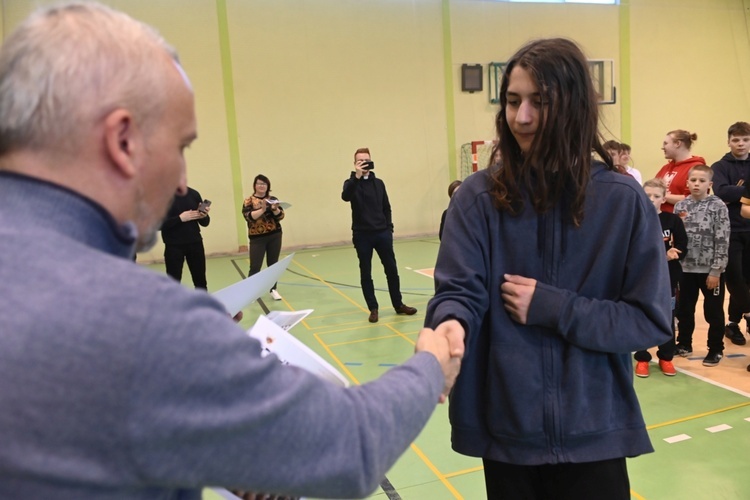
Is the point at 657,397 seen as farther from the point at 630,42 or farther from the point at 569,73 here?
the point at 630,42

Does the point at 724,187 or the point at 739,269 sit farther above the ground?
the point at 724,187

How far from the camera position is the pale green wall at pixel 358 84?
1094 centimetres

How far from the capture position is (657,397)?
12.9 ft

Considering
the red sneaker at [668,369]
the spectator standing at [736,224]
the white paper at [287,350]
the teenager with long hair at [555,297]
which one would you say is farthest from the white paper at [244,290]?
the spectator standing at [736,224]

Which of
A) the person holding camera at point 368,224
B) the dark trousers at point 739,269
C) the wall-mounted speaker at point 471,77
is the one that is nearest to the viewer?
the dark trousers at point 739,269

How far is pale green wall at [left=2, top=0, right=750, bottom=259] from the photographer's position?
10.9m

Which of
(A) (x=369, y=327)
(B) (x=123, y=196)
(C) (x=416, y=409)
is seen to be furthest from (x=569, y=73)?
(A) (x=369, y=327)

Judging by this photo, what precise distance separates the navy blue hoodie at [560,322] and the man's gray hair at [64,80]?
92cm

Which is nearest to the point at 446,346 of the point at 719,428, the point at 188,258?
the point at 719,428

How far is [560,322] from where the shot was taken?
1.38 meters

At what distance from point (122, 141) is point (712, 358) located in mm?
4853

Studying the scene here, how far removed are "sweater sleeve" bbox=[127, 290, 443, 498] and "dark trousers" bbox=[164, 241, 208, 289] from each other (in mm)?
5490

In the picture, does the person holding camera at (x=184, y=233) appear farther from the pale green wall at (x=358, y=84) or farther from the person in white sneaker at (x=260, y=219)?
the pale green wall at (x=358, y=84)

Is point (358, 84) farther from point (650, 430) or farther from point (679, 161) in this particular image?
point (650, 430)
